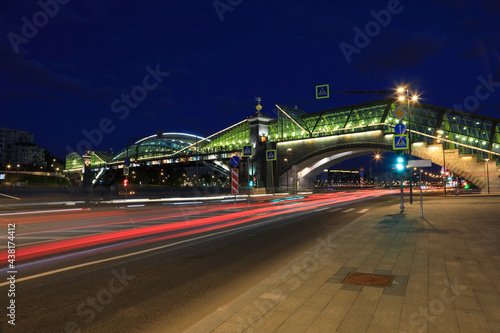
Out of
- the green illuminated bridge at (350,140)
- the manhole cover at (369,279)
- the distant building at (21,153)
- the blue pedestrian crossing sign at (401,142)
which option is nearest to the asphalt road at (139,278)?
the manhole cover at (369,279)

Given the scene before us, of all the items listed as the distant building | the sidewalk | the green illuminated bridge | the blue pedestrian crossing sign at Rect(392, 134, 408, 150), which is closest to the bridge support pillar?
the green illuminated bridge

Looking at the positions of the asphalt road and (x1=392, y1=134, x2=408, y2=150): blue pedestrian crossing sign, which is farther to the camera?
(x1=392, y1=134, x2=408, y2=150): blue pedestrian crossing sign

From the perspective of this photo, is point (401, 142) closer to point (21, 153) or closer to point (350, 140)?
point (350, 140)

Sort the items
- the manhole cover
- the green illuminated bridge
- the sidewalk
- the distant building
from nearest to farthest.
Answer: the sidewalk, the manhole cover, the green illuminated bridge, the distant building

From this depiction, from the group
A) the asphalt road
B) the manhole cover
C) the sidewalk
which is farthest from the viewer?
the manhole cover

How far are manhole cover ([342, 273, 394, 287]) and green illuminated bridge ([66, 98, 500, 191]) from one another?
2026 centimetres

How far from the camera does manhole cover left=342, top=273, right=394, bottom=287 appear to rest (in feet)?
19.3

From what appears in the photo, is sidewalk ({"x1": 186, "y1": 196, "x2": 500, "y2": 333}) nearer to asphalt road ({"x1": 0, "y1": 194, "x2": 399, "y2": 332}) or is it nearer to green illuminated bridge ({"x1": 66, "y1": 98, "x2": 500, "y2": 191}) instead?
asphalt road ({"x1": 0, "y1": 194, "x2": 399, "y2": 332})

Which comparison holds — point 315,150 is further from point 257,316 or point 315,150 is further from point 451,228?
point 257,316

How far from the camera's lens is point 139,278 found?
667 centimetres

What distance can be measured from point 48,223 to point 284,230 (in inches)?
397

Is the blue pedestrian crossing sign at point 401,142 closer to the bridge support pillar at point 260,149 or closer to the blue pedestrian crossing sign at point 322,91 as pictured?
the blue pedestrian crossing sign at point 322,91

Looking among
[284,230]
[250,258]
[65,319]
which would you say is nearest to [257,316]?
[65,319]

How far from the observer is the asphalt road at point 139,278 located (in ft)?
15.4
